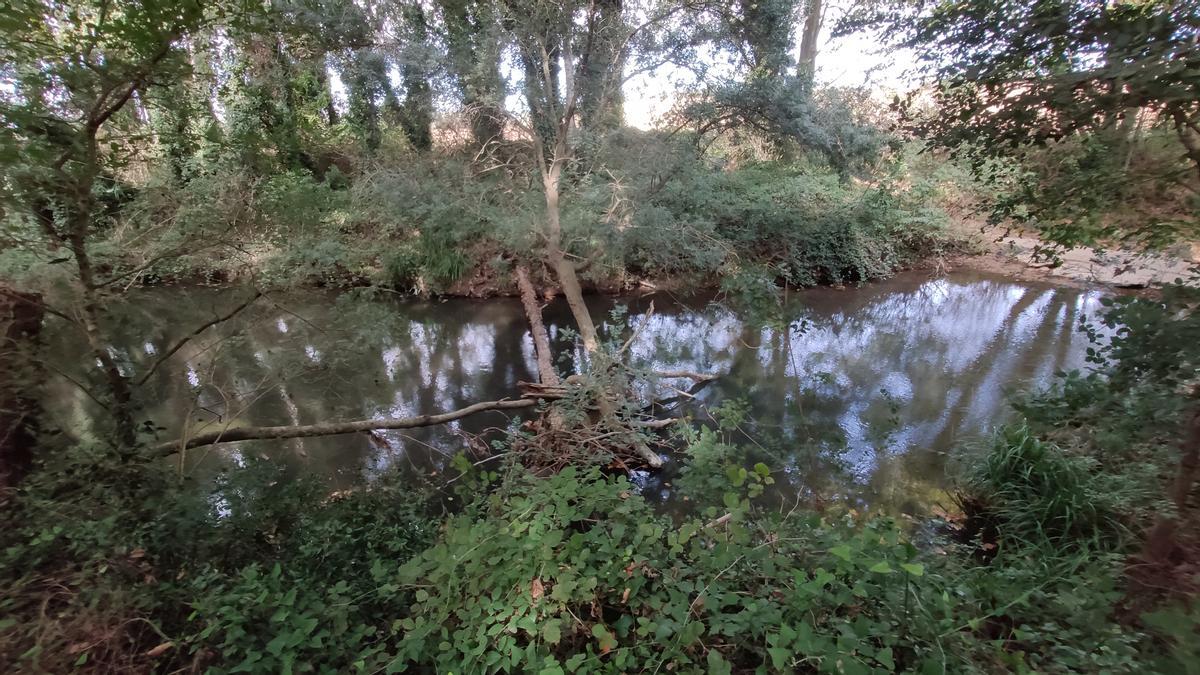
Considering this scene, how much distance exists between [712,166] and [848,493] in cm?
728

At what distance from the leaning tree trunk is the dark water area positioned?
24 cm

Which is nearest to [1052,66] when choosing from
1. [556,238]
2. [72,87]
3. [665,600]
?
[665,600]

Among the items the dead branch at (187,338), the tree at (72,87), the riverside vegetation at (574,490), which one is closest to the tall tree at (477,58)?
the riverside vegetation at (574,490)

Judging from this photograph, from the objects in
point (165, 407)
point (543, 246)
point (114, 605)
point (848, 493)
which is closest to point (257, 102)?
point (543, 246)

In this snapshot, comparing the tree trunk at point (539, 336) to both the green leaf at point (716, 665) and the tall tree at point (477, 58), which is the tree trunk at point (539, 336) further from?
the green leaf at point (716, 665)

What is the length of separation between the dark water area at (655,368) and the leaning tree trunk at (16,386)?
236mm

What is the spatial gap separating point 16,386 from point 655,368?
5.57 m

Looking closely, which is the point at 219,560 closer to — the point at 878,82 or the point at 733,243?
the point at 733,243

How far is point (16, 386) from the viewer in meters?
2.54

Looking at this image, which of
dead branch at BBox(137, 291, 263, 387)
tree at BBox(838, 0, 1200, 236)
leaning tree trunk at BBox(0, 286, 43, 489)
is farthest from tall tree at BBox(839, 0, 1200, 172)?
leaning tree trunk at BBox(0, 286, 43, 489)

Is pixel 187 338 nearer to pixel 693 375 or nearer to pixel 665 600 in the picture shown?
pixel 665 600

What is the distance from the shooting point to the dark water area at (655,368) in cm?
457

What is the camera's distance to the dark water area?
180 inches

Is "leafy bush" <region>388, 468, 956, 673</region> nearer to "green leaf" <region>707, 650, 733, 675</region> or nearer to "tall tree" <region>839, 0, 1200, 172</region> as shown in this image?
"green leaf" <region>707, 650, 733, 675</region>
